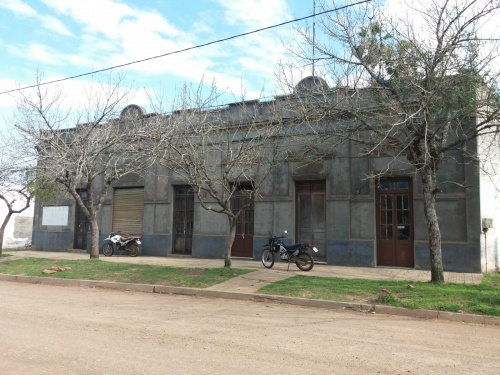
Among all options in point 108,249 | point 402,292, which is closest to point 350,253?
point 402,292

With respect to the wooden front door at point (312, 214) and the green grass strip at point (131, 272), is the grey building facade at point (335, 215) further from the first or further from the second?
the green grass strip at point (131, 272)

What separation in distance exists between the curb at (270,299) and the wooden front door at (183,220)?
19.6ft

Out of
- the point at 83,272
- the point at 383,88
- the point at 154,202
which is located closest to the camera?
the point at 383,88

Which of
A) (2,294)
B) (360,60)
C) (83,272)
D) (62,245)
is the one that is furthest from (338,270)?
(62,245)

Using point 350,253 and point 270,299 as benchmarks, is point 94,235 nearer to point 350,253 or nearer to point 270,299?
point 270,299

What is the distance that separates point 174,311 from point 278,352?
11.2 ft

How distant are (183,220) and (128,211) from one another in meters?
2.95

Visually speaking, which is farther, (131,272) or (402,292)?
(131,272)

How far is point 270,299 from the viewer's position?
9578mm

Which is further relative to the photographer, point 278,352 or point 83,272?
point 83,272

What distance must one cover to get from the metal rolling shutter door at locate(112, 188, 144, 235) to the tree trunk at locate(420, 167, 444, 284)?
40.4 ft

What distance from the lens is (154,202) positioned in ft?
59.5

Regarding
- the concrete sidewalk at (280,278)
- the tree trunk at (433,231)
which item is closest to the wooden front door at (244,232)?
the concrete sidewalk at (280,278)

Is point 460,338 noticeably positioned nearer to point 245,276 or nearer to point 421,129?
point 421,129
